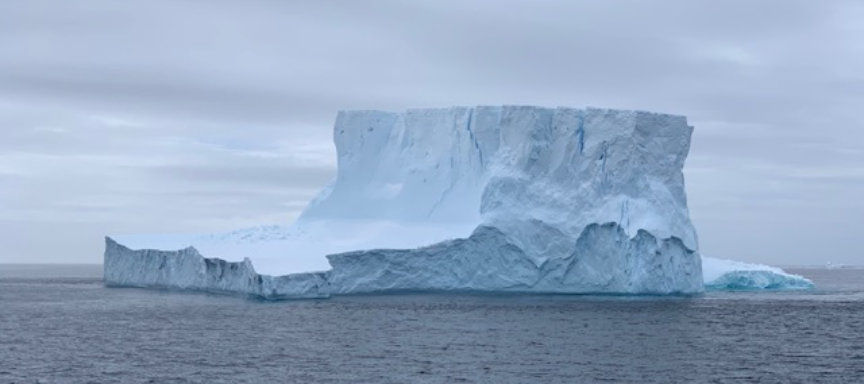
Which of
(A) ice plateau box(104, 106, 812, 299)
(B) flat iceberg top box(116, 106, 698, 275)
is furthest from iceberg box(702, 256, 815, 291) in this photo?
(B) flat iceberg top box(116, 106, 698, 275)

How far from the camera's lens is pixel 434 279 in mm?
36344

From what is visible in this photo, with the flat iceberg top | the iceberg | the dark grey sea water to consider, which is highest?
the flat iceberg top

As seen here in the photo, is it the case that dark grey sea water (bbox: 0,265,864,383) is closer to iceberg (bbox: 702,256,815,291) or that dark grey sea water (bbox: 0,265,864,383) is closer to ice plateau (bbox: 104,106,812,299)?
ice plateau (bbox: 104,106,812,299)

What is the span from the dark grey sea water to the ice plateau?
0.79m

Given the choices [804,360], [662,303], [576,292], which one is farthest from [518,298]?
[804,360]

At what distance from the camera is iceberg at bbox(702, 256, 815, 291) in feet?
148

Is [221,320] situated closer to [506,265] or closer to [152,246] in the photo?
[506,265]

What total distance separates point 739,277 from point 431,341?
24.2 metres

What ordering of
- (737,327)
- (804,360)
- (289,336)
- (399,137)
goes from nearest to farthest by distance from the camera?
(804,360), (289,336), (737,327), (399,137)

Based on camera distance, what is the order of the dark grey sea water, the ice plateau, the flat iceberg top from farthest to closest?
the flat iceberg top, the ice plateau, the dark grey sea water

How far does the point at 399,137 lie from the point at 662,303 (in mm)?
10436

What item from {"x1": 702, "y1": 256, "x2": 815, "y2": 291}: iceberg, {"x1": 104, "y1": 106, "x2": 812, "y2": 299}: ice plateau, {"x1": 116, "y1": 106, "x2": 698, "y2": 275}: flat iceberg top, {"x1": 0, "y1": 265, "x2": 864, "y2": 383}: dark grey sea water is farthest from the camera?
{"x1": 702, "y1": 256, "x2": 815, "y2": 291}: iceberg

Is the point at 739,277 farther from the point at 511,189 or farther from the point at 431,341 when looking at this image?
the point at 431,341

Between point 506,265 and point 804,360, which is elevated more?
point 506,265
